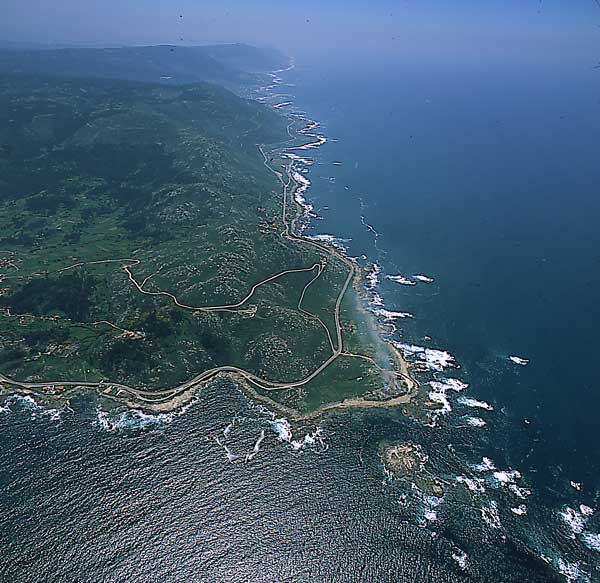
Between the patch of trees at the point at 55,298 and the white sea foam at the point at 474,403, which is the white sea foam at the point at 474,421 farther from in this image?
the patch of trees at the point at 55,298

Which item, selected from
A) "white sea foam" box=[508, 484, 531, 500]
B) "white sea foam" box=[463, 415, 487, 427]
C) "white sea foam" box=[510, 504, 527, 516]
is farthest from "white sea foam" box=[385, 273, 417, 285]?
"white sea foam" box=[510, 504, 527, 516]

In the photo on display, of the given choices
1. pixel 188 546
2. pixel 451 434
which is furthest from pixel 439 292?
pixel 188 546

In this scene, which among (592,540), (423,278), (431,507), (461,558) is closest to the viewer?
(461,558)

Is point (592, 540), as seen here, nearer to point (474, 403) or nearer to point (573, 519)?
point (573, 519)

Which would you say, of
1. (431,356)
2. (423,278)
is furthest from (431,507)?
(423,278)

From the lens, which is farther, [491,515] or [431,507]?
[431,507]

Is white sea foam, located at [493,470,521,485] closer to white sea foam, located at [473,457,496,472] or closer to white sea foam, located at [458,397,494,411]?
→ white sea foam, located at [473,457,496,472]

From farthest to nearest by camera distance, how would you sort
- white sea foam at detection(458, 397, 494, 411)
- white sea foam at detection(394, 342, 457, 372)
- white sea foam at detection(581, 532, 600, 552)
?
white sea foam at detection(394, 342, 457, 372) < white sea foam at detection(458, 397, 494, 411) < white sea foam at detection(581, 532, 600, 552)
